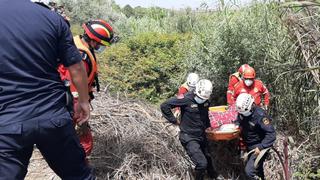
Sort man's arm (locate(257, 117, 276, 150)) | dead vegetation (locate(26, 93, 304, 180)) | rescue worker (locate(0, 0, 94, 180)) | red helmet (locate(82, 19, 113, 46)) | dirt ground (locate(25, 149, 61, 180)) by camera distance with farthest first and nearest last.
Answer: man's arm (locate(257, 117, 276, 150)) → dead vegetation (locate(26, 93, 304, 180)) → dirt ground (locate(25, 149, 61, 180)) → red helmet (locate(82, 19, 113, 46)) → rescue worker (locate(0, 0, 94, 180))

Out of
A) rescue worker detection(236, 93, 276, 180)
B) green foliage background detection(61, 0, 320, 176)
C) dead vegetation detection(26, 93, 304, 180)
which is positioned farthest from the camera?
green foliage background detection(61, 0, 320, 176)

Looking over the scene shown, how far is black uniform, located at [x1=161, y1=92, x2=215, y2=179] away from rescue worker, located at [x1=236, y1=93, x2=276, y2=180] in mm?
458

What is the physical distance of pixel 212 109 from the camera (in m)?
6.59

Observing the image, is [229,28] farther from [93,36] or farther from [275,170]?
[93,36]

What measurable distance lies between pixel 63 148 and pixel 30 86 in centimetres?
46

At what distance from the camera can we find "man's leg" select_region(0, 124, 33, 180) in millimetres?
2912

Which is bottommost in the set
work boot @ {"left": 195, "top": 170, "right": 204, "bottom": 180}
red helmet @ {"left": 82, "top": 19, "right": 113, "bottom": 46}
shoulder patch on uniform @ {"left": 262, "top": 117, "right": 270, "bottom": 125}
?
work boot @ {"left": 195, "top": 170, "right": 204, "bottom": 180}

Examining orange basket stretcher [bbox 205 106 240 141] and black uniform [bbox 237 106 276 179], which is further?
orange basket stretcher [bbox 205 106 240 141]

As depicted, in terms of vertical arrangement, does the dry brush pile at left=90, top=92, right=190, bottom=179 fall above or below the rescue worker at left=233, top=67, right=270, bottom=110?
below

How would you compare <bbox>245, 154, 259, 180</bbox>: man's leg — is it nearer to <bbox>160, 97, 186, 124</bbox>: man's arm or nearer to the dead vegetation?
the dead vegetation

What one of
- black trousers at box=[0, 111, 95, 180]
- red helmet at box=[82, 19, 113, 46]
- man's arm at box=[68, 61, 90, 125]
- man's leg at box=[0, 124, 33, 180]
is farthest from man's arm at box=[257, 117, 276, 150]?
man's leg at box=[0, 124, 33, 180]

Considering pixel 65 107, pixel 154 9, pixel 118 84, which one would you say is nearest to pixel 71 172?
pixel 65 107

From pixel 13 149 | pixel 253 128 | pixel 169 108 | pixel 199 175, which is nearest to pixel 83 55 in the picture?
pixel 13 149

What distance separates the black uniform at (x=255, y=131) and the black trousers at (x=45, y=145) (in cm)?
285
